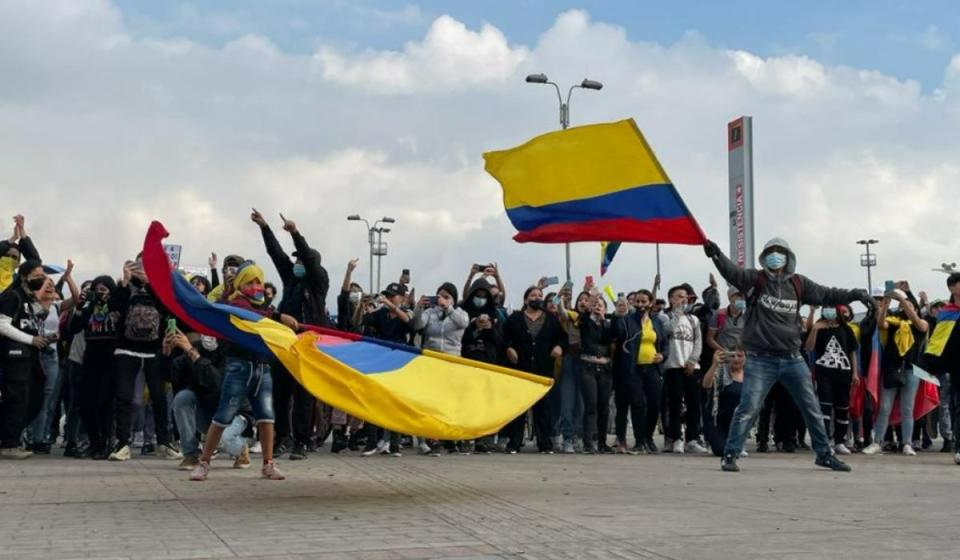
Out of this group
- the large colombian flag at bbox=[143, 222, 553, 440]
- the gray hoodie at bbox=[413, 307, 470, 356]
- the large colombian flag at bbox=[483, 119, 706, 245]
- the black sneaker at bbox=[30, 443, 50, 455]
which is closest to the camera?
the large colombian flag at bbox=[143, 222, 553, 440]

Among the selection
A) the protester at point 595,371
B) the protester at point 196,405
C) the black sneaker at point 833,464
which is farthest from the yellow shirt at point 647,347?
the protester at point 196,405

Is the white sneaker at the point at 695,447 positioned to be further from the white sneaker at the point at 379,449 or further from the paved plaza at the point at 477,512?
the white sneaker at the point at 379,449

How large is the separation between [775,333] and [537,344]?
14.3 ft

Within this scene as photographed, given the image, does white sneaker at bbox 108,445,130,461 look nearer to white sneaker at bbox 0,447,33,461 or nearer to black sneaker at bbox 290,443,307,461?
white sneaker at bbox 0,447,33,461

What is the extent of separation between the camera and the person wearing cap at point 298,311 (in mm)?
12148

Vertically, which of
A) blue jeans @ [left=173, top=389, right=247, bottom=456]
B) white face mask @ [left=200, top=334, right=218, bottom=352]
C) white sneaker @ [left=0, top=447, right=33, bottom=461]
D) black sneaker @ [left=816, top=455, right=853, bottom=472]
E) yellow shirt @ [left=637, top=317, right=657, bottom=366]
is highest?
yellow shirt @ [left=637, top=317, right=657, bottom=366]

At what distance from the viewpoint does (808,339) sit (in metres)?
14.8


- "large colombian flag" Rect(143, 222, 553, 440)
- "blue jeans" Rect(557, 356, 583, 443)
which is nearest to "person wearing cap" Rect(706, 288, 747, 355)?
"blue jeans" Rect(557, 356, 583, 443)

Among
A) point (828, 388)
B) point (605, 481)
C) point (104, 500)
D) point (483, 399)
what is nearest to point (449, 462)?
point (605, 481)

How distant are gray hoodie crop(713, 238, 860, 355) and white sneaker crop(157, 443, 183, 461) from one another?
21.4ft

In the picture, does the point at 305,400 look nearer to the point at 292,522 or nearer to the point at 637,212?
the point at 637,212

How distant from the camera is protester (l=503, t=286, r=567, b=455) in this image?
14445 millimetres

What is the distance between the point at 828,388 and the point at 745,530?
27.7 feet

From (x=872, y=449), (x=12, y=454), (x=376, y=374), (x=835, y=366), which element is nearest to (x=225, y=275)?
(x=12, y=454)
